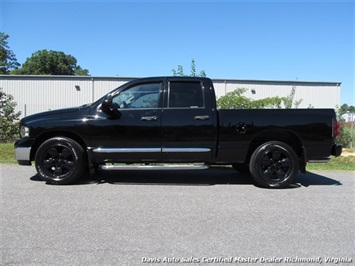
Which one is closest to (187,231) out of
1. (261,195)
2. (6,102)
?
(261,195)

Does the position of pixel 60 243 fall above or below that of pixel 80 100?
below

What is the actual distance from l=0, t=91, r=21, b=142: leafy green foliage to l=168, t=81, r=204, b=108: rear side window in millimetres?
13056

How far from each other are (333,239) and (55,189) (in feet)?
14.8

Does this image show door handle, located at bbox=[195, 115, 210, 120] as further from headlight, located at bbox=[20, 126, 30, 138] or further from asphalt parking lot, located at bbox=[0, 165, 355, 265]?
headlight, located at bbox=[20, 126, 30, 138]

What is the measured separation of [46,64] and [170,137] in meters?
60.8

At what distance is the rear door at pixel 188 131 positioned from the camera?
20.3ft

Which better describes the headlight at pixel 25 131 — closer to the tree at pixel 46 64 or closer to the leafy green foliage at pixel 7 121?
the leafy green foliage at pixel 7 121

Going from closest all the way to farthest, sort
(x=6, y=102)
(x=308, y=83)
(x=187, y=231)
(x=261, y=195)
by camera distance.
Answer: (x=187, y=231)
(x=261, y=195)
(x=6, y=102)
(x=308, y=83)

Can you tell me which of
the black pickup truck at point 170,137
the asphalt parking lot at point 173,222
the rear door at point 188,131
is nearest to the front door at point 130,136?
the black pickup truck at point 170,137

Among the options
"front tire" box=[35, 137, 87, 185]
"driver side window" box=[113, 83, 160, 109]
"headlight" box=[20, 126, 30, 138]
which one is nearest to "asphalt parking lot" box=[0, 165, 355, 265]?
"front tire" box=[35, 137, 87, 185]

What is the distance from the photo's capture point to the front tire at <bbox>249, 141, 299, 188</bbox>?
244 inches

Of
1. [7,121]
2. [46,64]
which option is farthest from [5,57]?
[7,121]

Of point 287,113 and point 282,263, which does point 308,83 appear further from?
point 282,263

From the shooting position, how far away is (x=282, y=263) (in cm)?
315
